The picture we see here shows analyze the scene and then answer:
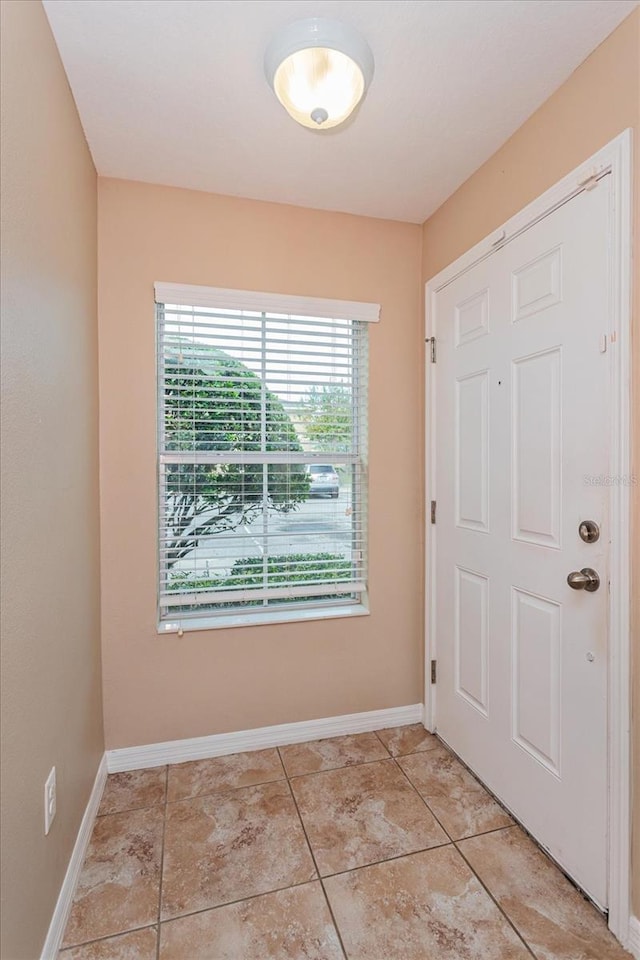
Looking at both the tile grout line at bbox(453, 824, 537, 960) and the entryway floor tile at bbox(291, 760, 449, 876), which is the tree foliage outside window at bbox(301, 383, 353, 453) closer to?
the entryway floor tile at bbox(291, 760, 449, 876)

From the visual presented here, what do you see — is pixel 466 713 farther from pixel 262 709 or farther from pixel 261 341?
pixel 261 341

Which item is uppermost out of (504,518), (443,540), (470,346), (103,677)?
(470,346)

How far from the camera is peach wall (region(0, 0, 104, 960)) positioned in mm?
1017

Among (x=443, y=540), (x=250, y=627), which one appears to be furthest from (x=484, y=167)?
(x=250, y=627)

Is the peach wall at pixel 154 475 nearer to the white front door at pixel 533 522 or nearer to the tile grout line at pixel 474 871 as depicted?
the white front door at pixel 533 522

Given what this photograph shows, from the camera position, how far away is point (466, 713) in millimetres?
2010

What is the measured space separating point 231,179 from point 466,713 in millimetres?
2465

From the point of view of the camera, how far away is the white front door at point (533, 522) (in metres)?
1.36

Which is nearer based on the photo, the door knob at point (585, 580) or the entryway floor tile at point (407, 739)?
the door knob at point (585, 580)

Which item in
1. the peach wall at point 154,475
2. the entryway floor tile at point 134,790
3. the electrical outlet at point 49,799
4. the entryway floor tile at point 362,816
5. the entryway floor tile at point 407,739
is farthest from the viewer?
the entryway floor tile at point 407,739

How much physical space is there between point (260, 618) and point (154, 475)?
81cm

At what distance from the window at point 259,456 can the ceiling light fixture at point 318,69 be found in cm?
83

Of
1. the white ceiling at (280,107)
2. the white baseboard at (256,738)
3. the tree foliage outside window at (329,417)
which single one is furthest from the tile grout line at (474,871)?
the white ceiling at (280,107)

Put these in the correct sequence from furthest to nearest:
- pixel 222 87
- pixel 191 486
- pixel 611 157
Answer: pixel 191 486 < pixel 222 87 < pixel 611 157
